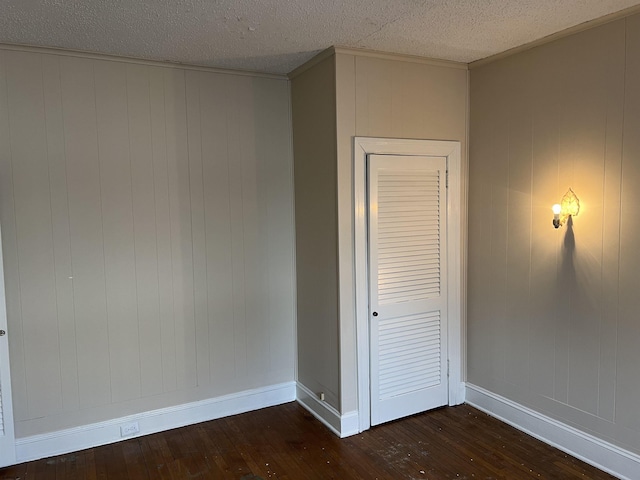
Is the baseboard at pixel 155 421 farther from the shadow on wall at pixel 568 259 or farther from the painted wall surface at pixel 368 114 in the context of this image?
the shadow on wall at pixel 568 259

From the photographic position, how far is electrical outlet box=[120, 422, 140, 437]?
3.40 metres

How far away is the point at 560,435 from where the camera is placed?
10.4ft

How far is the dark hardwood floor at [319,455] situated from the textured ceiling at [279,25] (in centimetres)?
262

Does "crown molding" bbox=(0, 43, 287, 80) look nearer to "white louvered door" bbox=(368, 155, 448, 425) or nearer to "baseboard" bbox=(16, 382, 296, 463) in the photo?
"white louvered door" bbox=(368, 155, 448, 425)

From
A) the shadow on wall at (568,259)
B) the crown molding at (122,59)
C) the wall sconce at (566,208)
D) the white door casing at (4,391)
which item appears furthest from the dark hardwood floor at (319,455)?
the crown molding at (122,59)

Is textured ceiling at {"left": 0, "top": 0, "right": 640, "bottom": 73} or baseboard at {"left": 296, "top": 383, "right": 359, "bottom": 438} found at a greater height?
textured ceiling at {"left": 0, "top": 0, "right": 640, "bottom": 73}

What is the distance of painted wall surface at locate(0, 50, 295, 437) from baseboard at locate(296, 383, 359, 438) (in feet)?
0.81

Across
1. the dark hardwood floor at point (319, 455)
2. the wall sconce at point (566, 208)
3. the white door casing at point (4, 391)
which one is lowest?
the dark hardwood floor at point (319, 455)

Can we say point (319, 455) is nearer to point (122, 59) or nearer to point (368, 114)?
point (368, 114)

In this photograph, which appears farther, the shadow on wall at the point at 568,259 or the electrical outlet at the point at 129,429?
the electrical outlet at the point at 129,429

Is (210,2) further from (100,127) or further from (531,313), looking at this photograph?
(531,313)

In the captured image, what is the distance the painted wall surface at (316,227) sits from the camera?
3391mm

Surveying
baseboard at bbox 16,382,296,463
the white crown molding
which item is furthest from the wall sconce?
baseboard at bbox 16,382,296,463

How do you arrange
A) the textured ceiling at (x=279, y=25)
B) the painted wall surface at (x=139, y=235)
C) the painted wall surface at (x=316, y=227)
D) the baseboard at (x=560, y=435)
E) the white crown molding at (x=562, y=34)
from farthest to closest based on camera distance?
the painted wall surface at (x=316, y=227) → the painted wall surface at (x=139, y=235) → the baseboard at (x=560, y=435) → the white crown molding at (x=562, y=34) → the textured ceiling at (x=279, y=25)
